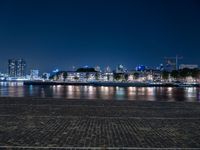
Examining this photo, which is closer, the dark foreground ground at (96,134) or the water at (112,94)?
the dark foreground ground at (96,134)

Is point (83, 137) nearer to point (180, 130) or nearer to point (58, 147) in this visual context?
point (58, 147)

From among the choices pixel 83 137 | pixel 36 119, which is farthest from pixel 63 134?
pixel 36 119

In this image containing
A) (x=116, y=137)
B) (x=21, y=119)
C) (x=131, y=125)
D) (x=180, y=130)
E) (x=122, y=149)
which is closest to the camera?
(x=122, y=149)

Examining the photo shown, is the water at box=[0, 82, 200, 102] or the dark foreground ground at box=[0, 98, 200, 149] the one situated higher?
the dark foreground ground at box=[0, 98, 200, 149]

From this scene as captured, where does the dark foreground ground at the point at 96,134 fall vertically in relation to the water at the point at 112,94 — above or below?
above

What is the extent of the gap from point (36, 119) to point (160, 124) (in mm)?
5464

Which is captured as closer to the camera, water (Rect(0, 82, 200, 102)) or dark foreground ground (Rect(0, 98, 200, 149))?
dark foreground ground (Rect(0, 98, 200, 149))

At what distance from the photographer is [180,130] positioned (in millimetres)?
11680

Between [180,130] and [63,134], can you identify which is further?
[180,130]

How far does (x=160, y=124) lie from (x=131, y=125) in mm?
1313

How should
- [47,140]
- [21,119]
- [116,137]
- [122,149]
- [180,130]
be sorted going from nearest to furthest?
[122,149], [47,140], [116,137], [180,130], [21,119]

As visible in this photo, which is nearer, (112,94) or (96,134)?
(96,134)

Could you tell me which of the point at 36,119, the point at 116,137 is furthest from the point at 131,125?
the point at 36,119

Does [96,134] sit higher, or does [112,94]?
[96,134]
